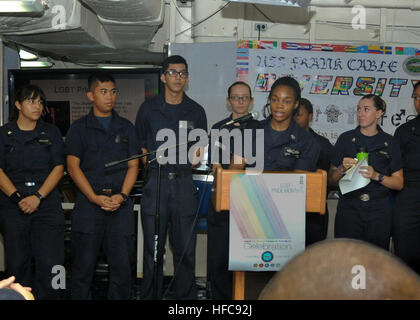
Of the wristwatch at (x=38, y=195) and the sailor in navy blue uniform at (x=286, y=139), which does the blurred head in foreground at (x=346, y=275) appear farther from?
the wristwatch at (x=38, y=195)

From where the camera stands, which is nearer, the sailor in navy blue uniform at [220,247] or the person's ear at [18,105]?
the sailor in navy blue uniform at [220,247]

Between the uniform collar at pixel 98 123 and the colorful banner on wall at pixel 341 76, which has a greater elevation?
the colorful banner on wall at pixel 341 76

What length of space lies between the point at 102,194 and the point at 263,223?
1533 millimetres

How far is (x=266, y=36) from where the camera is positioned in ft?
17.9

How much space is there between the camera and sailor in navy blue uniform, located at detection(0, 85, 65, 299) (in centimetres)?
340

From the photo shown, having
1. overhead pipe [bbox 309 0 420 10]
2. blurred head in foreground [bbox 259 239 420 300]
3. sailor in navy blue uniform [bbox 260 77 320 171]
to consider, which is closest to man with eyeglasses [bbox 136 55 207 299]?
sailor in navy blue uniform [bbox 260 77 320 171]

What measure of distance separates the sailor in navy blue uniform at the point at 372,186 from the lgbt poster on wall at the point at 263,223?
101 cm

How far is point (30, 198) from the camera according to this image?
3367 mm

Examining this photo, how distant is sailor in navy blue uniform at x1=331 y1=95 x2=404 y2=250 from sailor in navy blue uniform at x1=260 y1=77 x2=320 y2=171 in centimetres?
31

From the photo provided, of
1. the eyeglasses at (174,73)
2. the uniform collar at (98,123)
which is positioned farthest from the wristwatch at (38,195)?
the eyeglasses at (174,73)

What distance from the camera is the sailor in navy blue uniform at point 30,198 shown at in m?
3.40
